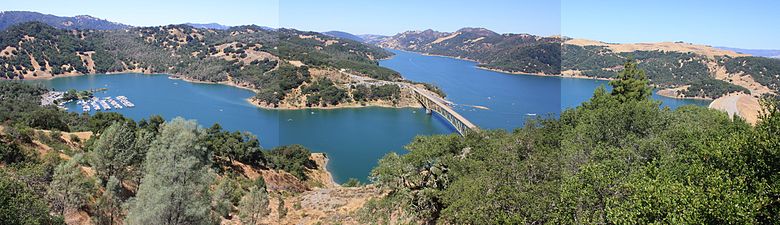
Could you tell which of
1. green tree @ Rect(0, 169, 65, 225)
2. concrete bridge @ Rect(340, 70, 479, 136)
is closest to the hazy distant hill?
concrete bridge @ Rect(340, 70, 479, 136)

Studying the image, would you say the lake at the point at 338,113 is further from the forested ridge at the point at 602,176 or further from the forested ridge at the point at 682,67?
the forested ridge at the point at 602,176

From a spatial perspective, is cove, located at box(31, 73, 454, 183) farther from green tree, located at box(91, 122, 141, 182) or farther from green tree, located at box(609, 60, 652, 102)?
green tree, located at box(609, 60, 652, 102)

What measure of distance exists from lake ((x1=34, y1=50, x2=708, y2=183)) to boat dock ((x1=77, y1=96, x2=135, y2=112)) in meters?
1.11

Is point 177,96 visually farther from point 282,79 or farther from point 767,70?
point 767,70

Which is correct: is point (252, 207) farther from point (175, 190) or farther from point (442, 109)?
point (442, 109)

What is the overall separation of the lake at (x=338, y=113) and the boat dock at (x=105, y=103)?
111 centimetres

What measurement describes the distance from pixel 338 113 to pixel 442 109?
42.9ft

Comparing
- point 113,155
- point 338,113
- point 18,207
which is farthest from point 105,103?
point 18,207

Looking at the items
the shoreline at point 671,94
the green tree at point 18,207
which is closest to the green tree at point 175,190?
the green tree at point 18,207

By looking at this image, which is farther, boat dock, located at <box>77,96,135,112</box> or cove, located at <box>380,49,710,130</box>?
cove, located at <box>380,49,710,130</box>

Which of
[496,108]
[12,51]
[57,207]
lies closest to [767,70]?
[496,108]

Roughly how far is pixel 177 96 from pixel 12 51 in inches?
1713

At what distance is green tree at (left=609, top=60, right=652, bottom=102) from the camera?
2173 centimetres

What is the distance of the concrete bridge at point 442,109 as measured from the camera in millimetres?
49281
